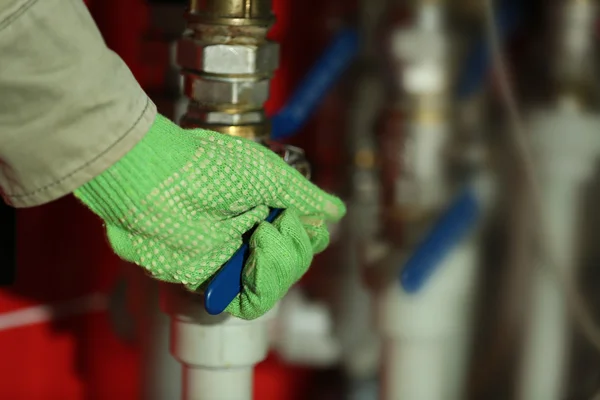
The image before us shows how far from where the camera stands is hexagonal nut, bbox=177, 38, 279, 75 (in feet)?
1.69

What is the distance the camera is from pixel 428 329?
2.38ft

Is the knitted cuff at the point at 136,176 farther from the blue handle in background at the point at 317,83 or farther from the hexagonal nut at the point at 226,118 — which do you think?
the blue handle in background at the point at 317,83

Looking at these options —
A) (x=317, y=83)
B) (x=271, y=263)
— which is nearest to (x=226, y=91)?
(x=271, y=263)

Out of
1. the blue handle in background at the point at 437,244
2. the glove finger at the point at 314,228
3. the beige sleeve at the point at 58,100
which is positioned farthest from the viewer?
the blue handle in background at the point at 437,244

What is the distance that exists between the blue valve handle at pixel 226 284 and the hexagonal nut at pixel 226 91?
0.30 feet

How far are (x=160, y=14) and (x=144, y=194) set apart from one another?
0.26 meters

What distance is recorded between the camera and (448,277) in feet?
2.38

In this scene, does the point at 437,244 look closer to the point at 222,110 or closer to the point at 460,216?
the point at 460,216

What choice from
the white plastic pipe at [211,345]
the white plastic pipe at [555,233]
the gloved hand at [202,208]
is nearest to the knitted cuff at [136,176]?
the gloved hand at [202,208]

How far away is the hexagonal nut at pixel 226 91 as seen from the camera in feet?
1.72

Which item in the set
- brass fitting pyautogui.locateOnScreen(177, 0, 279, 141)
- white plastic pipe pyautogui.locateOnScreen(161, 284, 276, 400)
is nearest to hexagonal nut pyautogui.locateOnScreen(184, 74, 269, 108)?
brass fitting pyautogui.locateOnScreen(177, 0, 279, 141)

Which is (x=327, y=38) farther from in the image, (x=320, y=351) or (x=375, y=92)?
(x=320, y=351)

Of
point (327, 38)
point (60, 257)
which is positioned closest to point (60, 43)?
point (60, 257)

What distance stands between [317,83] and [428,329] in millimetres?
225
